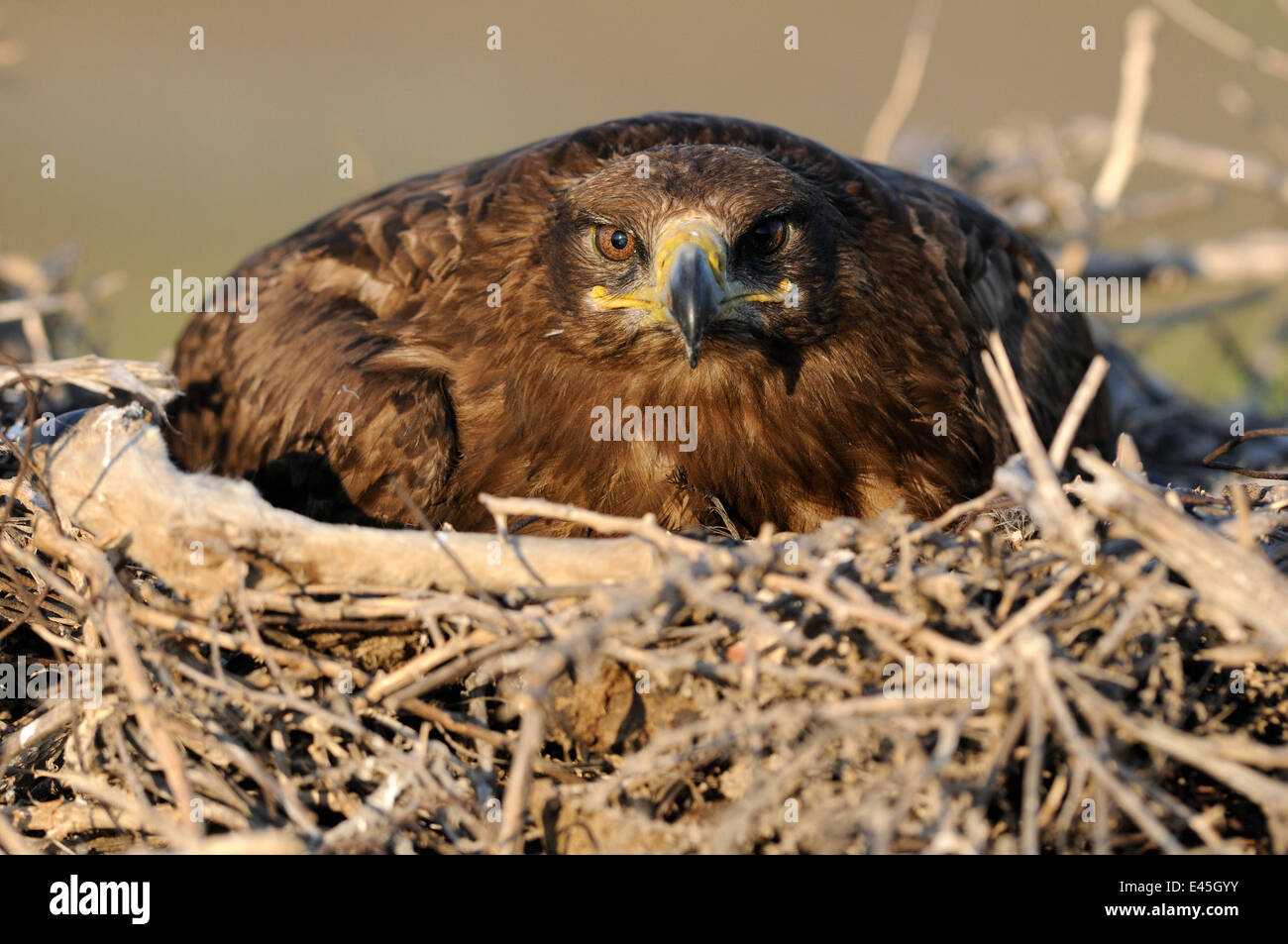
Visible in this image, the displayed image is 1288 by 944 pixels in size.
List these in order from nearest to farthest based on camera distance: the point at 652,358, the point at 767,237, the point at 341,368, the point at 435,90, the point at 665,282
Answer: the point at 665,282 < the point at 767,237 < the point at 652,358 < the point at 341,368 < the point at 435,90

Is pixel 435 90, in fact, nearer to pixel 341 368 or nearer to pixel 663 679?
pixel 341 368

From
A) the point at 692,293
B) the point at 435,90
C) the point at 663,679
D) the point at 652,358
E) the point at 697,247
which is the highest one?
the point at 435,90

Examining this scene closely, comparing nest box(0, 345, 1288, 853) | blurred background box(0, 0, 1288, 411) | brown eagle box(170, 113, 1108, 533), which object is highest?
blurred background box(0, 0, 1288, 411)

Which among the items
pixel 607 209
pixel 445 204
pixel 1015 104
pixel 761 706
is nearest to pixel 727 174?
pixel 607 209

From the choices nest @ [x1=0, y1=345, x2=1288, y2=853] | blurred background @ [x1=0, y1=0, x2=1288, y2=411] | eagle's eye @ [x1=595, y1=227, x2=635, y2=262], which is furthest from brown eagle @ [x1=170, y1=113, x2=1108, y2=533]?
blurred background @ [x1=0, y1=0, x2=1288, y2=411]

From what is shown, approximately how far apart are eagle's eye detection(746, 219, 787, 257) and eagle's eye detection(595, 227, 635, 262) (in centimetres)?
35

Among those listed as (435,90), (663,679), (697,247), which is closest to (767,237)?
(697,247)

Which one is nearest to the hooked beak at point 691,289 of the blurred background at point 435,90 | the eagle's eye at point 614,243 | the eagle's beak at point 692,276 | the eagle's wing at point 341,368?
the eagle's beak at point 692,276

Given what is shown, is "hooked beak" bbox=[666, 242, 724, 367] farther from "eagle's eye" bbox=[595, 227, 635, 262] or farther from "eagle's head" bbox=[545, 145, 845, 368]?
"eagle's eye" bbox=[595, 227, 635, 262]

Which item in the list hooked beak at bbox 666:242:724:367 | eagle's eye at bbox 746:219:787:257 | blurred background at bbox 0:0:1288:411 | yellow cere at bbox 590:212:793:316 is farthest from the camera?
blurred background at bbox 0:0:1288:411

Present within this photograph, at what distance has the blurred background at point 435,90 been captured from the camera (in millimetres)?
14805

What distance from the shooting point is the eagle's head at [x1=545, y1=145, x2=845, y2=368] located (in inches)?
149

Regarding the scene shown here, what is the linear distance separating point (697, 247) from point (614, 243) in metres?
0.37

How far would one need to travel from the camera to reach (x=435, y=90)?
725 inches
